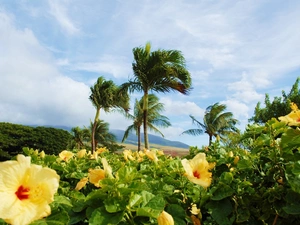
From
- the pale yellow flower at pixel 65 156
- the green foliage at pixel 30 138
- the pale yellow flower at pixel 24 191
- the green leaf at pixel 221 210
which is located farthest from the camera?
the green foliage at pixel 30 138

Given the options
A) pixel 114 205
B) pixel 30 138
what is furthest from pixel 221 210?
pixel 30 138

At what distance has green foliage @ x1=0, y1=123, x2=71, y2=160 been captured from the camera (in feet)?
39.6

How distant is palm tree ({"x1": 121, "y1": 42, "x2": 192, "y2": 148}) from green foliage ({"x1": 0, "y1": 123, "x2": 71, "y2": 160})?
4016 mm

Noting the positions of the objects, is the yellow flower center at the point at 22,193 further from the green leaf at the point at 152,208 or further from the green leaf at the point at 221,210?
the green leaf at the point at 221,210

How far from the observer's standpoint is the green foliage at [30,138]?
12078 millimetres

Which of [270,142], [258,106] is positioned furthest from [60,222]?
[258,106]

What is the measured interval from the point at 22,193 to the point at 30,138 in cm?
1258

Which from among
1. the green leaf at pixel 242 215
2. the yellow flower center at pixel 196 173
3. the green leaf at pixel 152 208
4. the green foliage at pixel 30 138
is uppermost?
the green foliage at pixel 30 138

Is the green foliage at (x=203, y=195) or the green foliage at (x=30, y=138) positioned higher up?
the green foliage at (x=30, y=138)

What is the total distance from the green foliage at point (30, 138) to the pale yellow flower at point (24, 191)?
11933 mm

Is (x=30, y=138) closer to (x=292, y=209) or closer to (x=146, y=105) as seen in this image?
(x=146, y=105)

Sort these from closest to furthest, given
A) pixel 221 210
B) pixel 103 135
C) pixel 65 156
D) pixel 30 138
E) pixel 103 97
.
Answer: pixel 221 210 < pixel 65 156 < pixel 30 138 < pixel 103 97 < pixel 103 135

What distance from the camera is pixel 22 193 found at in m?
0.89

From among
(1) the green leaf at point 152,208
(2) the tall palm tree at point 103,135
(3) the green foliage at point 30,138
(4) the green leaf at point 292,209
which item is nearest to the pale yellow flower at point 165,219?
(1) the green leaf at point 152,208
